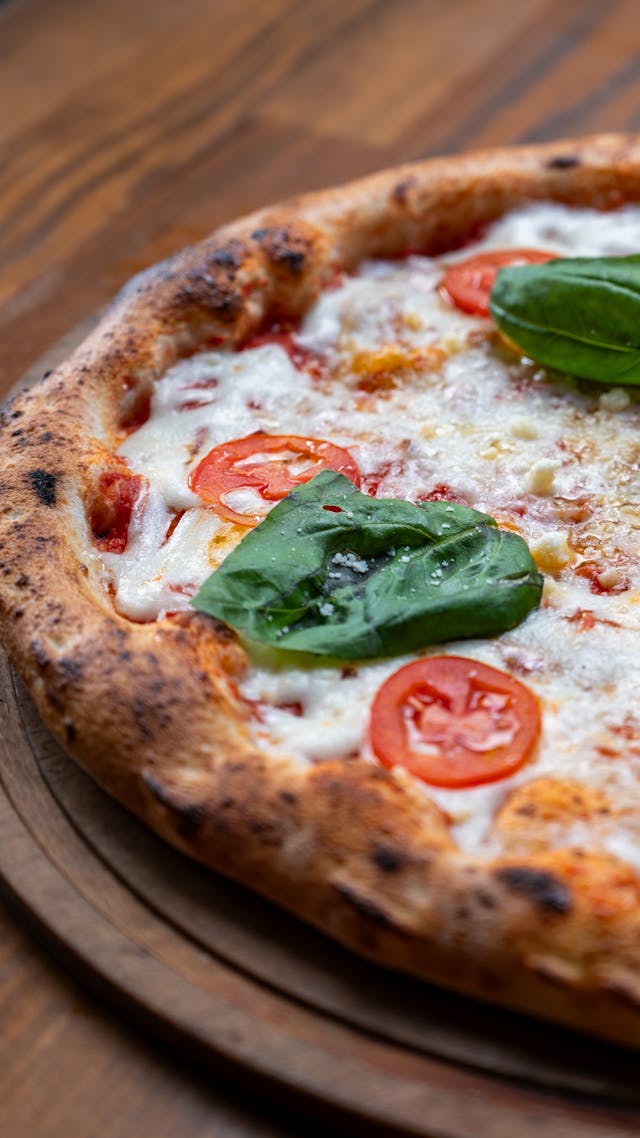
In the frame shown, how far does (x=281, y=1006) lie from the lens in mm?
2539

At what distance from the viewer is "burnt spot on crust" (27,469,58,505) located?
3377mm

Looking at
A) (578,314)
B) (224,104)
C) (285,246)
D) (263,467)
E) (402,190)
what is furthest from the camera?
(224,104)

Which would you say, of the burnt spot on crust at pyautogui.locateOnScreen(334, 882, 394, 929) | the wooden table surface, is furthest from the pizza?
the wooden table surface

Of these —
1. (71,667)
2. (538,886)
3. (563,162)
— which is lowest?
(563,162)

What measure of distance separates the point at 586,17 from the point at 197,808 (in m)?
5.11

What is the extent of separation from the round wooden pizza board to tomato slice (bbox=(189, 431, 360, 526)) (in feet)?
2.88

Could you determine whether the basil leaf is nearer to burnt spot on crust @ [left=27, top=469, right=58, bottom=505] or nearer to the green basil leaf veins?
burnt spot on crust @ [left=27, top=469, right=58, bottom=505]

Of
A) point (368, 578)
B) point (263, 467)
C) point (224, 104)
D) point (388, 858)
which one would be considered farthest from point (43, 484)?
point (224, 104)

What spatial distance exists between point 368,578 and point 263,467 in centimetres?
57

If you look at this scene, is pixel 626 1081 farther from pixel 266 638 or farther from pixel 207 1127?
pixel 266 638

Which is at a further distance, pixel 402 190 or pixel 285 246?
pixel 402 190

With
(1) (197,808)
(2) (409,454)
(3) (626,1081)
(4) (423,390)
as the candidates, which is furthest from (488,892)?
(4) (423,390)

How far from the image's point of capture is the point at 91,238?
5172 mm

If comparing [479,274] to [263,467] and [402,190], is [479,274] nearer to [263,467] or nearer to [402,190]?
[402,190]
